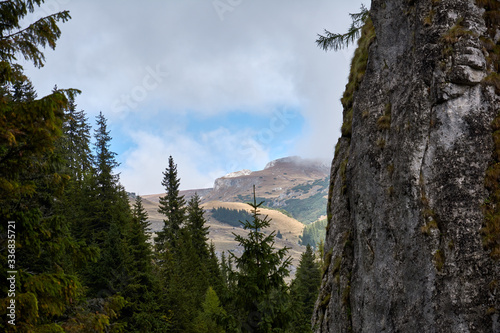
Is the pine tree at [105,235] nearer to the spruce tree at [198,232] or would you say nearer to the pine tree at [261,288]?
the pine tree at [261,288]

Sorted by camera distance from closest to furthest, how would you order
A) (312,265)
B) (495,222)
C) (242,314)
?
(495,222)
(242,314)
(312,265)

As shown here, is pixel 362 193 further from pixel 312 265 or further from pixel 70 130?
pixel 70 130

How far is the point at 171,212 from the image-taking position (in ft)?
150

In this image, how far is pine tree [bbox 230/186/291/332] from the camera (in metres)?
10.7

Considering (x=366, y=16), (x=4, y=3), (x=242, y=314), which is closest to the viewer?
(x=4, y=3)

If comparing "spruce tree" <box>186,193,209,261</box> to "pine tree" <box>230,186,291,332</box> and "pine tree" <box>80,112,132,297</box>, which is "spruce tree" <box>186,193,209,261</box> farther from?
"pine tree" <box>230,186,291,332</box>

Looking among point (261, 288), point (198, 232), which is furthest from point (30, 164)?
point (198, 232)

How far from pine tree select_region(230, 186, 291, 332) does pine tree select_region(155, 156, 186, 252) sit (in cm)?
3111

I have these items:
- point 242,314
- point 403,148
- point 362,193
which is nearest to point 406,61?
point 403,148

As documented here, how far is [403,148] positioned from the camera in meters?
11.1

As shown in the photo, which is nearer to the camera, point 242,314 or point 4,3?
point 4,3

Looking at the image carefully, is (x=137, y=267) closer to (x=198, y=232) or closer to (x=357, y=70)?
(x=357, y=70)

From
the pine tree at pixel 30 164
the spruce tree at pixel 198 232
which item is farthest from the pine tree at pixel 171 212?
the pine tree at pixel 30 164

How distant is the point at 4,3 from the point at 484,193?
497 inches
